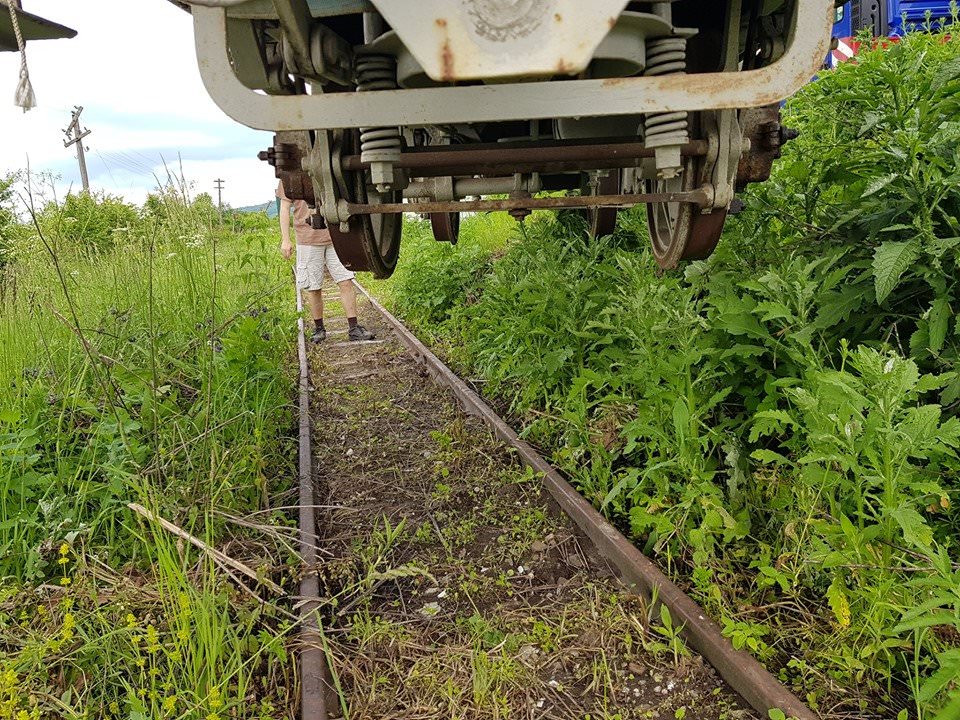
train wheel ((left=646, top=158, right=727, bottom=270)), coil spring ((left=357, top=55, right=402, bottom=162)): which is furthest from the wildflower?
train wheel ((left=646, top=158, right=727, bottom=270))

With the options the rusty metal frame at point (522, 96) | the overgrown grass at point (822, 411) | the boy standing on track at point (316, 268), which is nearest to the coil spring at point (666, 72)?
the rusty metal frame at point (522, 96)

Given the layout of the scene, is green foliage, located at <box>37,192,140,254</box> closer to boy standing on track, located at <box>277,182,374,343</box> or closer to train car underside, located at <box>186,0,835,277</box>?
boy standing on track, located at <box>277,182,374,343</box>

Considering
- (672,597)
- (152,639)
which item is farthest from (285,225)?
(672,597)

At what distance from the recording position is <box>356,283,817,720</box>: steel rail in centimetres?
206

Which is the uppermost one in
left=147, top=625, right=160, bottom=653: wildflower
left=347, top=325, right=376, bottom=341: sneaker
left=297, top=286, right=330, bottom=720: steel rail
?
left=347, top=325, right=376, bottom=341: sneaker

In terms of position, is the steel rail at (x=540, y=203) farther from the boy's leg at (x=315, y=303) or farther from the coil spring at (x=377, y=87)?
the boy's leg at (x=315, y=303)

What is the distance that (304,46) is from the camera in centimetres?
252

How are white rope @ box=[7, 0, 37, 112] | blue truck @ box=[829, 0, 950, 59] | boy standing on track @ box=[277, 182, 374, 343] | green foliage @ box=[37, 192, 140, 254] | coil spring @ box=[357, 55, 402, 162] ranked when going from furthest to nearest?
blue truck @ box=[829, 0, 950, 59] → boy standing on track @ box=[277, 182, 374, 343] → green foliage @ box=[37, 192, 140, 254] → coil spring @ box=[357, 55, 402, 162] → white rope @ box=[7, 0, 37, 112]

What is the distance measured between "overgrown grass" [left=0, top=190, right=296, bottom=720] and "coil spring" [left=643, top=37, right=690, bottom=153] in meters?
2.13

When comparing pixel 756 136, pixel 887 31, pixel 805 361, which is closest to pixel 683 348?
pixel 805 361

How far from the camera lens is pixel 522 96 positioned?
2305 millimetres

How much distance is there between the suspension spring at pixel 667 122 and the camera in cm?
256

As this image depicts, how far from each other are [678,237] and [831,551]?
1696 mm

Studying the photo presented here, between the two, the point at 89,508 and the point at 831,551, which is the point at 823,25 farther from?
the point at 89,508
